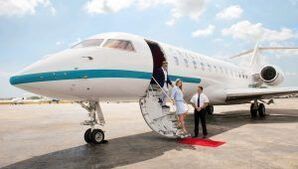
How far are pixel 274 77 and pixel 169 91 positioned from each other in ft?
37.7

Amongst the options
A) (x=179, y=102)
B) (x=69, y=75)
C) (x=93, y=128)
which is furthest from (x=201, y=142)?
(x=69, y=75)

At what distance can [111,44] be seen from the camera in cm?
814

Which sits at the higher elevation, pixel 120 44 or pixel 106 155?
pixel 120 44

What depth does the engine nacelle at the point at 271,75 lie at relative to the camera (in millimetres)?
18562

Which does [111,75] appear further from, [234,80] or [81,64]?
[234,80]

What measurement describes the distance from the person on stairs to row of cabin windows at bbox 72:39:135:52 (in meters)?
1.28

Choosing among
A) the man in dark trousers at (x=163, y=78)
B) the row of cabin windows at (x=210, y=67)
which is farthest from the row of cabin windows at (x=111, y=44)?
the row of cabin windows at (x=210, y=67)

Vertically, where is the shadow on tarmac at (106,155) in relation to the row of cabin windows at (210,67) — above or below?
below

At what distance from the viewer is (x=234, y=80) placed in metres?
17.4

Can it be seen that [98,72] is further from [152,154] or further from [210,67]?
[210,67]

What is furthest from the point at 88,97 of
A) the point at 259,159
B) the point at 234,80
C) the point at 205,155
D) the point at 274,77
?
the point at 274,77

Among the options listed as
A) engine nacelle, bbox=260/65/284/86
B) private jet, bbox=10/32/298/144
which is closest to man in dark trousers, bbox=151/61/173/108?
private jet, bbox=10/32/298/144

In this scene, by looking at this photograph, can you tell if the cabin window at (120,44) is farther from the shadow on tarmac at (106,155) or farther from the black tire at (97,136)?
the shadow on tarmac at (106,155)

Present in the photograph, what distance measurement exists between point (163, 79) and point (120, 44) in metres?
1.98
